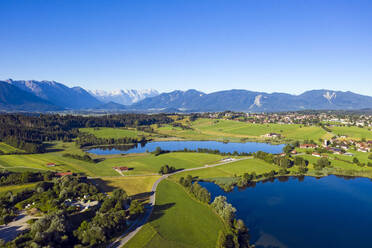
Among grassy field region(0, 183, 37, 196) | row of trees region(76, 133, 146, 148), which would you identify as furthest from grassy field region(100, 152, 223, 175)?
row of trees region(76, 133, 146, 148)

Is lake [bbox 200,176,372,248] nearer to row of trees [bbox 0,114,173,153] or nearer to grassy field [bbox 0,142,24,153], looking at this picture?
grassy field [bbox 0,142,24,153]

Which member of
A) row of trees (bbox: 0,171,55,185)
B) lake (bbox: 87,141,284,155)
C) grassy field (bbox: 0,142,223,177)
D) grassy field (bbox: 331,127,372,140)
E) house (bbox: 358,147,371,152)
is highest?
grassy field (bbox: 331,127,372,140)

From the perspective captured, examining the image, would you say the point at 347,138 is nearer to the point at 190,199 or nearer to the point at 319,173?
the point at 319,173

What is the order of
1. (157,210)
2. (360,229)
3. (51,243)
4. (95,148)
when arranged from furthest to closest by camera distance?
(95,148) < (157,210) < (360,229) < (51,243)

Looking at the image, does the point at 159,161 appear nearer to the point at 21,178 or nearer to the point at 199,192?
the point at 199,192

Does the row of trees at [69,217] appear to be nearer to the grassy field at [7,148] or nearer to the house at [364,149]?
the grassy field at [7,148]

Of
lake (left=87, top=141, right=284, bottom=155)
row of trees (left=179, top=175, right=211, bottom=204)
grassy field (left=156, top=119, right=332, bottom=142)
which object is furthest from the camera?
grassy field (left=156, top=119, right=332, bottom=142)

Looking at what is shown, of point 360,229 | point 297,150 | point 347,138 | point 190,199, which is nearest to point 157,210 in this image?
point 190,199
